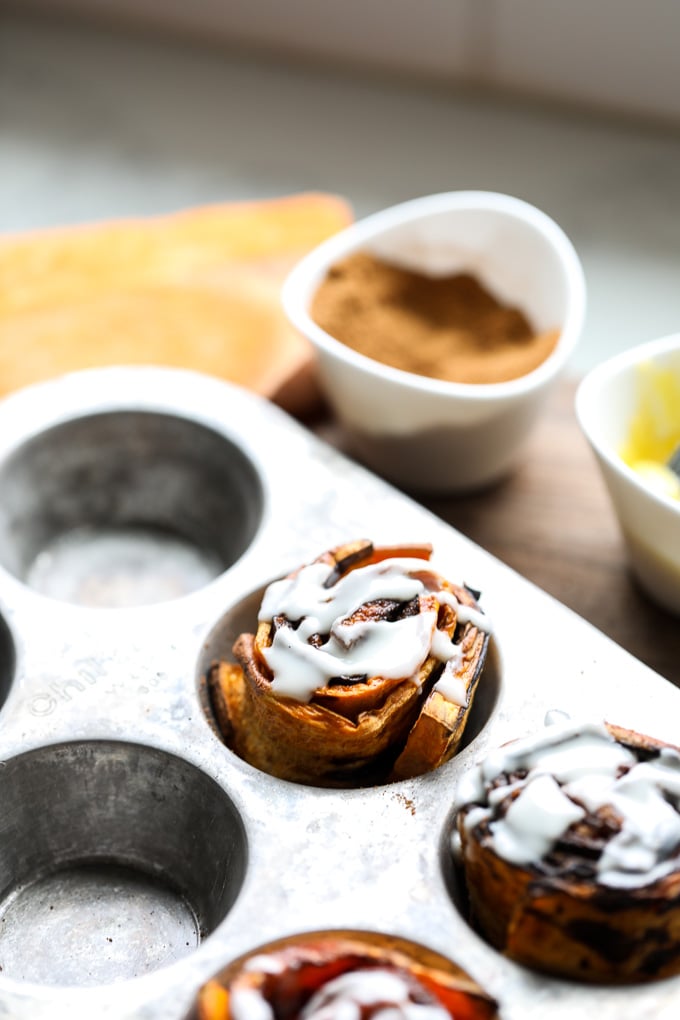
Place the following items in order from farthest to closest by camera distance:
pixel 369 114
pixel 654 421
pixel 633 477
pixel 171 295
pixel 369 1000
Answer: pixel 369 114 < pixel 171 295 < pixel 654 421 < pixel 633 477 < pixel 369 1000

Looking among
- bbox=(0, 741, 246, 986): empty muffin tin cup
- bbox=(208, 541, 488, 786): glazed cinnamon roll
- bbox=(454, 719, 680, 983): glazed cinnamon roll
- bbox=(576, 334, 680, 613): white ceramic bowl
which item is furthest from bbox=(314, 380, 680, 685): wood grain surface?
bbox=(0, 741, 246, 986): empty muffin tin cup

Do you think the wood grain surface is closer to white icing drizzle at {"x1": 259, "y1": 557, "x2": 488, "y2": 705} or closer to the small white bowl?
the small white bowl

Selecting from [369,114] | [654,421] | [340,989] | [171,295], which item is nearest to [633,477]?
[654,421]

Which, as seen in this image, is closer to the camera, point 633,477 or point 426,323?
point 633,477

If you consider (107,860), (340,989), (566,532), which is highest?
(340,989)

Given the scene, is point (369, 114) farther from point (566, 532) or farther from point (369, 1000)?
point (369, 1000)

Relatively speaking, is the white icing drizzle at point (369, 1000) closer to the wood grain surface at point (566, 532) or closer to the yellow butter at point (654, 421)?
the wood grain surface at point (566, 532)

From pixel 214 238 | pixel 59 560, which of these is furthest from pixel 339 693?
pixel 214 238

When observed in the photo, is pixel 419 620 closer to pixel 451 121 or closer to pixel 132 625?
pixel 132 625
